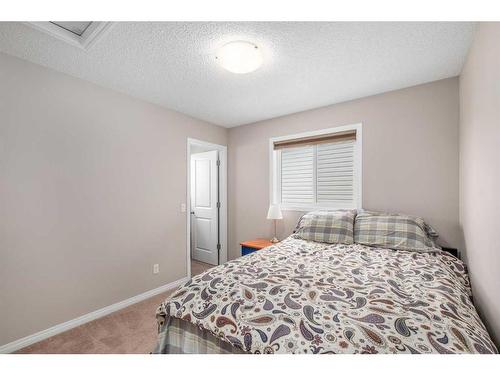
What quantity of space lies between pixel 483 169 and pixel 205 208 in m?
3.49

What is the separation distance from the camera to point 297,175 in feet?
10.8

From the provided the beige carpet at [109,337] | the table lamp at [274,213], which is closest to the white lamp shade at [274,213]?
the table lamp at [274,213]

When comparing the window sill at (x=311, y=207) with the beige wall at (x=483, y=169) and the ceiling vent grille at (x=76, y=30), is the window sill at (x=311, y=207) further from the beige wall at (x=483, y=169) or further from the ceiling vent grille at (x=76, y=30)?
the ceiling vent grille at (x=76, y=30)

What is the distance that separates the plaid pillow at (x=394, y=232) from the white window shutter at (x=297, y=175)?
36.4 inches

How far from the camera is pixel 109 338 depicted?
196cm

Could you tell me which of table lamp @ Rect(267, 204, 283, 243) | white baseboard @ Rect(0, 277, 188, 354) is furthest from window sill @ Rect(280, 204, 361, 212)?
white baseboard @ Rect(0, 277, 188, 354)

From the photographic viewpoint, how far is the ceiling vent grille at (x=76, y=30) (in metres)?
1.53

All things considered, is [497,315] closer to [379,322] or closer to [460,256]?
[379,322]

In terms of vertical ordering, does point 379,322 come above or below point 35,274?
above

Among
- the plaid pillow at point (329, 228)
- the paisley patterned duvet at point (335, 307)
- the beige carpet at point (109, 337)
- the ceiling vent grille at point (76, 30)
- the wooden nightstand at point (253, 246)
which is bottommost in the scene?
the beige carpet at point (109, 337)

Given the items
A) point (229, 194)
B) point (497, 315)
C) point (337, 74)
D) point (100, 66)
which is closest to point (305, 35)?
point (337, 74)

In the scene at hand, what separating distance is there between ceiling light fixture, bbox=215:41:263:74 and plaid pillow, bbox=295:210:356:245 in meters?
1.67

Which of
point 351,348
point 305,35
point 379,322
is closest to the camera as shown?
point 351,348

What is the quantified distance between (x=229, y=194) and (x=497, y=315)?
10.5 feet
